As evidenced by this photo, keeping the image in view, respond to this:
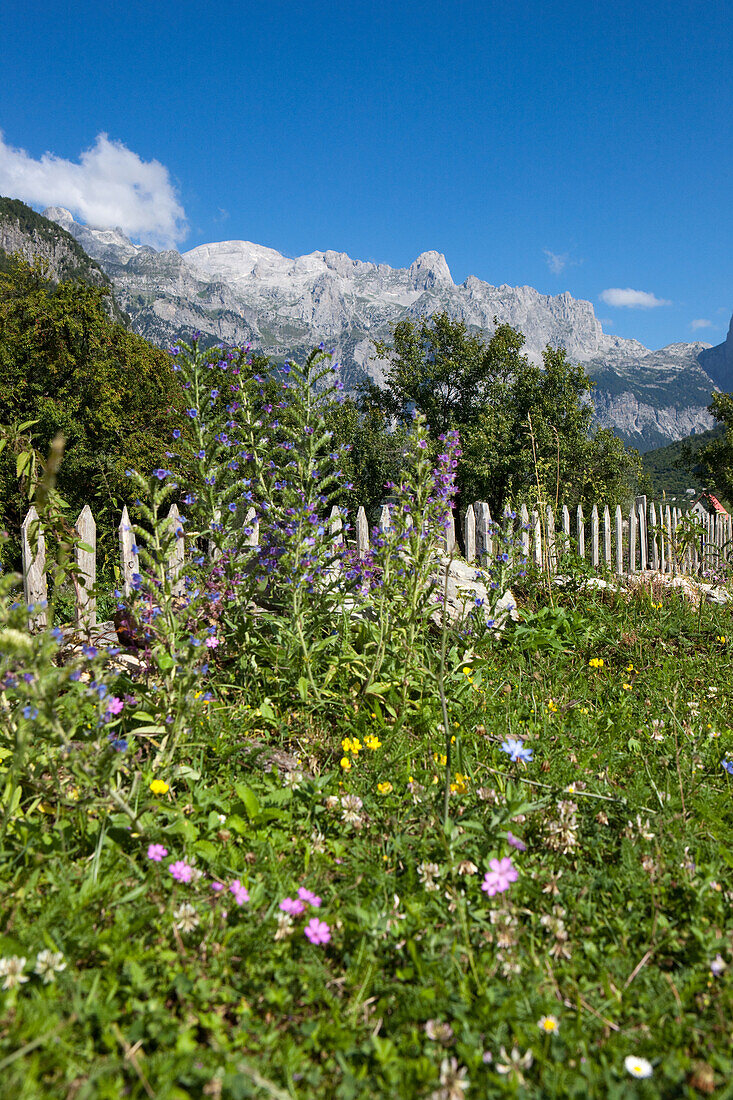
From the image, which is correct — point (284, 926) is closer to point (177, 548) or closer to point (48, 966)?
point (48, 966)

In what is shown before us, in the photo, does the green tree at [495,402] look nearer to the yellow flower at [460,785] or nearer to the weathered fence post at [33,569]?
the weathered fence post at [33,569]

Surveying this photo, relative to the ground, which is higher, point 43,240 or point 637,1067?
point 43,240

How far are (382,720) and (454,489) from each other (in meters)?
1.33

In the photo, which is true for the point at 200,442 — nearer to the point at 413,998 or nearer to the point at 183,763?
the point at 183,763

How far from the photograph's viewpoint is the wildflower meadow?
1.25 metres

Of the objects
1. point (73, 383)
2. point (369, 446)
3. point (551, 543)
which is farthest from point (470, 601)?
point (369, 446)

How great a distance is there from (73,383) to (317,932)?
2920 cm

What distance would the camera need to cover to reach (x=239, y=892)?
1.60m

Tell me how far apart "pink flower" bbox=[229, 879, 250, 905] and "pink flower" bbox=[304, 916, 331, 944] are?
0.20 metres

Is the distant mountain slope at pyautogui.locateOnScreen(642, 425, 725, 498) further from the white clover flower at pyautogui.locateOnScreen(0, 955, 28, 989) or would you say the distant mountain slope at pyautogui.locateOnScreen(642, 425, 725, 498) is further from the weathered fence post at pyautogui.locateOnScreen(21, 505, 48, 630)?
the white clover flower at pyautogui.locateOnScreen(0, 955, 28, 989)

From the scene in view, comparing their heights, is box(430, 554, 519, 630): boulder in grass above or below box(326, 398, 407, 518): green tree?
below

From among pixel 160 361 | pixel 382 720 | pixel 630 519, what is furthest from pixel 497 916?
pixel 160 361

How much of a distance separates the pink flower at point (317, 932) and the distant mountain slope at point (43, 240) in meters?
129

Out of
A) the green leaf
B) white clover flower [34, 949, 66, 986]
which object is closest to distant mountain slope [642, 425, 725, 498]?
the green leaf
